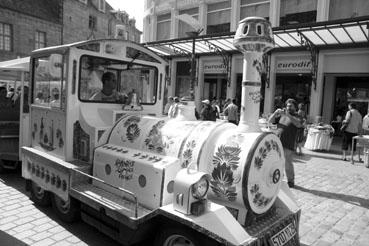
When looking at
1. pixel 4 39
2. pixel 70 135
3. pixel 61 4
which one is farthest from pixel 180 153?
pixel 61 4

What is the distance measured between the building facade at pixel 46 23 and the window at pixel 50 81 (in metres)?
21.8

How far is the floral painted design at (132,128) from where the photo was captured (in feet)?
12.8

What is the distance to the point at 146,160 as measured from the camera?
3.42 meters

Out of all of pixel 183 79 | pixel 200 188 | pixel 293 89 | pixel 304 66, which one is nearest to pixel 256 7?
pixel 304 66

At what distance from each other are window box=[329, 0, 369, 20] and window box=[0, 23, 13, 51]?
25.0 metres

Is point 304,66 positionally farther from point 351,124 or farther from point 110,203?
point 110,203

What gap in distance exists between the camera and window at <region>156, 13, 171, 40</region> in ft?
70.3

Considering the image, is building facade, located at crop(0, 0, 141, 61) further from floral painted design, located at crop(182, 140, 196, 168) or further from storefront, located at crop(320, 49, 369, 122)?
floral painted design, located at crop(182, 140, 196, 168)

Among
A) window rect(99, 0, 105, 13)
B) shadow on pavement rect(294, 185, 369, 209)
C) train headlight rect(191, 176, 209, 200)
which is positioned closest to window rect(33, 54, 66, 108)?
train headlight rect(191, 176, 209, 200)

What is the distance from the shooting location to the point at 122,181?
364 cm

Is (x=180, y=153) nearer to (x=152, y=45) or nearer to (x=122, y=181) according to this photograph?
(x=122, y=181)

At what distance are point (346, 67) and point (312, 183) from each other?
28.5 ft

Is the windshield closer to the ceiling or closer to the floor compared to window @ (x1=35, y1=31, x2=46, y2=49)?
closer to the floor

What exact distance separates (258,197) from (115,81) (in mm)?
2801
